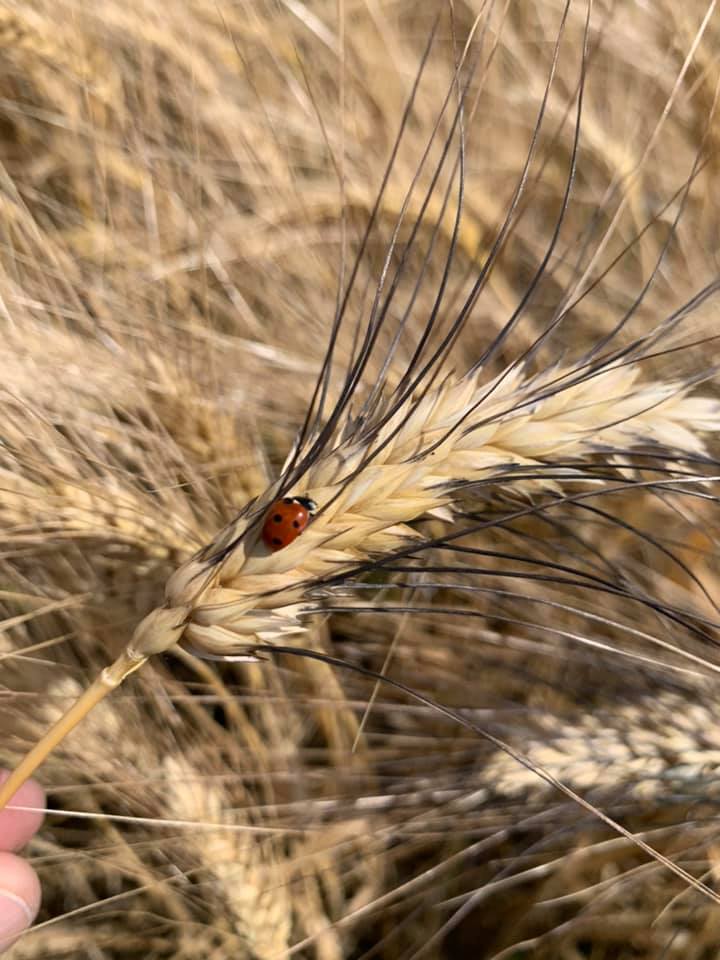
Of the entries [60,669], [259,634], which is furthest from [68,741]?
[259,634]

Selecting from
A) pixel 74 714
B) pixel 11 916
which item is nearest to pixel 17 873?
pixel 11 916

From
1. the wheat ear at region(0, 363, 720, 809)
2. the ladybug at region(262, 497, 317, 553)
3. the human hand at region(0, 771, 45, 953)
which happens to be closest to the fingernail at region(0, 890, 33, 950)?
the human hand at region(0, 771, 45, 953)

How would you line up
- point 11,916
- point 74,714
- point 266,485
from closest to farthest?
1. point 74,714
2. point 11,916
3. point 266,485

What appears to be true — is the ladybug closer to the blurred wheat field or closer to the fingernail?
the blurred wheat field

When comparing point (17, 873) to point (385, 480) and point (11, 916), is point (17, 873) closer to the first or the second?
point (11, 916)

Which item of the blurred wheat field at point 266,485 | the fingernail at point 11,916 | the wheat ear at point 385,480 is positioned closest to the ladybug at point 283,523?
the wheat ear at point 385,480

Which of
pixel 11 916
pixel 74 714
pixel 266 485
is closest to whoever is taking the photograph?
pixel 74 714

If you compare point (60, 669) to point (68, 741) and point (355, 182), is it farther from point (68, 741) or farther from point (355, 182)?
point (355, 182)

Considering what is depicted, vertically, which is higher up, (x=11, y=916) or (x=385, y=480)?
(x=385, y=480)
